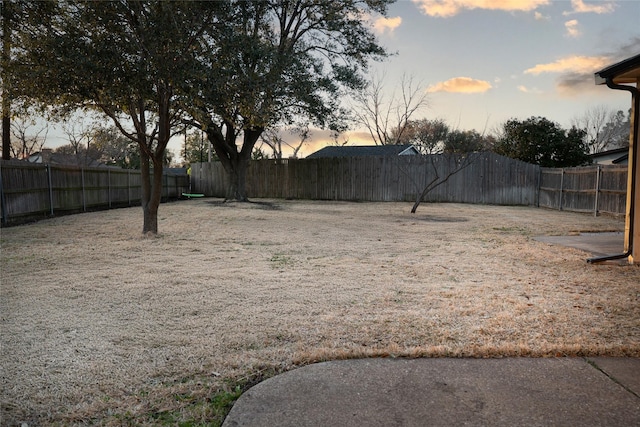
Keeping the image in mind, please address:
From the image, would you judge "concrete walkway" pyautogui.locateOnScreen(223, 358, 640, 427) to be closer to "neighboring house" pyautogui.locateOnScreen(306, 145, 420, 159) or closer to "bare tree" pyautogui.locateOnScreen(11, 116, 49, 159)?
"neighboring house" pyautogui.locateOnScreen(306, 145, 420, 159)

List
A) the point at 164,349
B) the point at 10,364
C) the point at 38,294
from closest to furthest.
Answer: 1. the point at 10,364
2. the point at 164,349
3. the point at 38,294

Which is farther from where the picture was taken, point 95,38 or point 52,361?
point 95,38

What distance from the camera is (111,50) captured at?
22.6ft

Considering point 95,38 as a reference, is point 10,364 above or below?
below

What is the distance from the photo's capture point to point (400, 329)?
3.21m

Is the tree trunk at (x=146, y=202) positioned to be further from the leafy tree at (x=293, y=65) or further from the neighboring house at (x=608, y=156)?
the neighboring house at (x=608, y=156)

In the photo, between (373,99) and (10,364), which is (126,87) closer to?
(10,364)

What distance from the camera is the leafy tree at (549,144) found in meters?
21.0

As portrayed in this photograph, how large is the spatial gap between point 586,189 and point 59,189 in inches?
643

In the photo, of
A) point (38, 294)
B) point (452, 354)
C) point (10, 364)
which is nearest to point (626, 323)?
point (452, 354)

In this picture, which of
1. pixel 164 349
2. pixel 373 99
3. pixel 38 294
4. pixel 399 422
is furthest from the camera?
pixel 373 99

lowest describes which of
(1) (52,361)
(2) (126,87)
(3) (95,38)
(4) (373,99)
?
(1) (52,361)

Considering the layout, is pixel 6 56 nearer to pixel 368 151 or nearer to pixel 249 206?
pixel 249 206

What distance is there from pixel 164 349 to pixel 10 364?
91 centimetres
